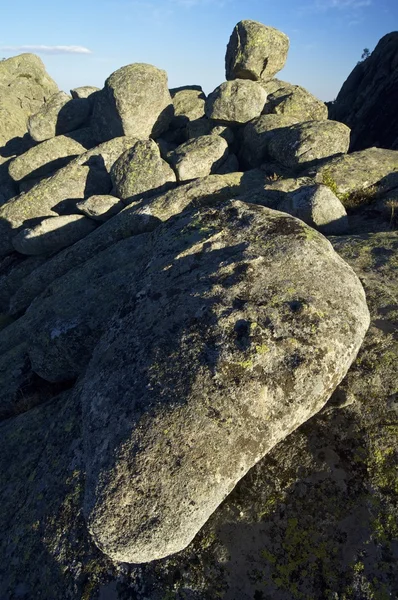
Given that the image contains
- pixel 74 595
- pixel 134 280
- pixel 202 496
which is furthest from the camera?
pixel 134 280

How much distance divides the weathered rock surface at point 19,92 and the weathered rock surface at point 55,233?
56.9ft

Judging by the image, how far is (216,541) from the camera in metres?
6.30

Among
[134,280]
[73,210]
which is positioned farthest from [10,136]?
[134,280]

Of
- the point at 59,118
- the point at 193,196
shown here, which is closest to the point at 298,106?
the point at 193,196

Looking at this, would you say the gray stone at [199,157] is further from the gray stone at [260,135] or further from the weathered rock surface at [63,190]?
the weathered rock surface at [63,190]

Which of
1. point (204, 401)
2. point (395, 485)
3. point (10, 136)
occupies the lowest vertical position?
point (395, 485)

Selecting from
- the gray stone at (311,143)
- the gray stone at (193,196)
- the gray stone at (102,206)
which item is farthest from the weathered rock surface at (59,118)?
the gray stone at (311,143)

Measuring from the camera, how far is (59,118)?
30.7m

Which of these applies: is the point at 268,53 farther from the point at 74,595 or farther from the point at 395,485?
the point at 74,595

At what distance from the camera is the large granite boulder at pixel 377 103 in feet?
113

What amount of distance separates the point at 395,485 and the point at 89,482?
5269 millimetres

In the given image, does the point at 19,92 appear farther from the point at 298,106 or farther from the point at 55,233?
the point at 298,106

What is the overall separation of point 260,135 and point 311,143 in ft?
14.2

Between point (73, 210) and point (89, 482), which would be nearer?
point (89, 482)
